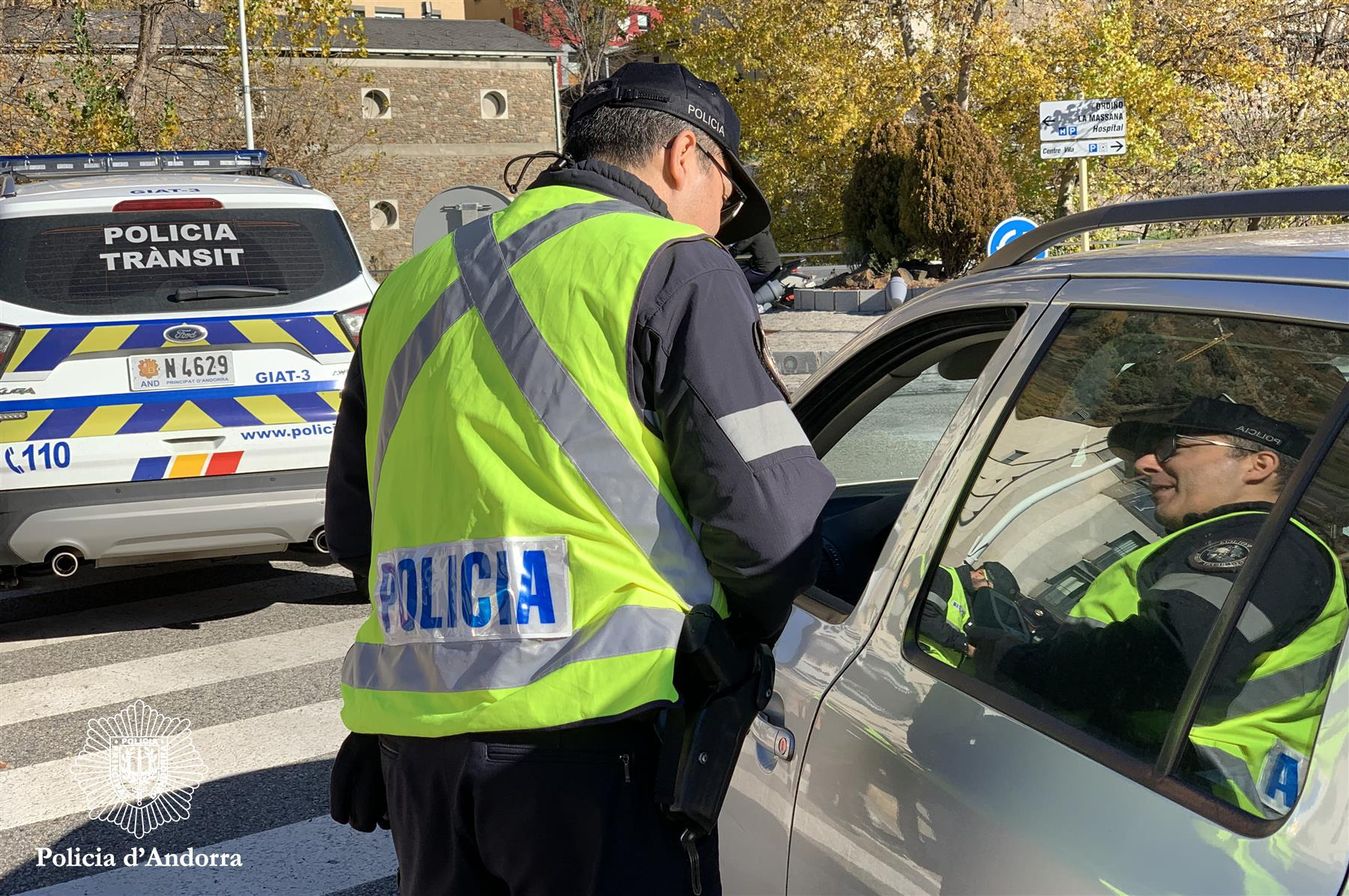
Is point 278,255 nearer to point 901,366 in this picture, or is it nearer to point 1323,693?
point 901,366

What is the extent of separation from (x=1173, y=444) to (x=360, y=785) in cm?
140

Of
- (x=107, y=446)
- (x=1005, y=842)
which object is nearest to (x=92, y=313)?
(x=107, y=446)

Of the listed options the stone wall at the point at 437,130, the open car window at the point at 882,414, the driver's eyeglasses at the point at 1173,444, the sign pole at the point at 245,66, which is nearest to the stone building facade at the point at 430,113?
the stone wall at the point at 437,130

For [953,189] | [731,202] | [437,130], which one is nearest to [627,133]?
[731,202]

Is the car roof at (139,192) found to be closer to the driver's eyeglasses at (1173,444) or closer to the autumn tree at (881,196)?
the driver's eyeglasses at (1173,444)

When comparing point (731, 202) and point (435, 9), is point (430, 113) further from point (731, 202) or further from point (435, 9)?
point (731, 202)

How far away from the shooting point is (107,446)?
5.37m

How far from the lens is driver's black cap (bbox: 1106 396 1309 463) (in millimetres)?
1507

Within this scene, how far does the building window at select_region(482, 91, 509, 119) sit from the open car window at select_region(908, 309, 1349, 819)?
178ft

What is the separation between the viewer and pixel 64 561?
17.9 ft

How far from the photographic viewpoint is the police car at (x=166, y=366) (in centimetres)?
530

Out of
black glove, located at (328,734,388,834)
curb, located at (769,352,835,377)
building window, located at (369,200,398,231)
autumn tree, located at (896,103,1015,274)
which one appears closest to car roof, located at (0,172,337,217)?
black glove, located at (328,734,388,834)

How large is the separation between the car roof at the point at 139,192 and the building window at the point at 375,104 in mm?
47353

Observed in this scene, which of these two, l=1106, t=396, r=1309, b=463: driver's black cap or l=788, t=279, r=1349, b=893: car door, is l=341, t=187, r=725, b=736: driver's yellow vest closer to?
l=788, t=279, r=1349, b=893: car door
